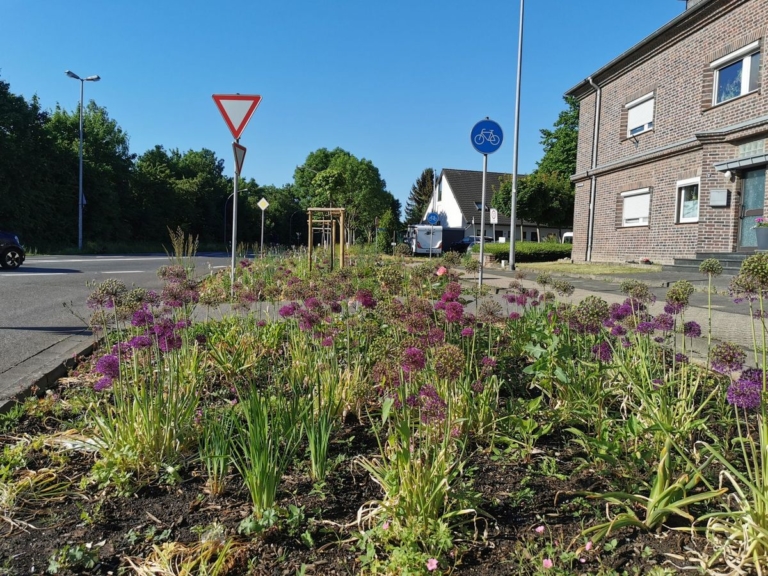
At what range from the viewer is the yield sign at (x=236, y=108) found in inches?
241

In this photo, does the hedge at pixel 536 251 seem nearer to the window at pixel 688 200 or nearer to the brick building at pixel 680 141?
the brick building at pixel 680 141

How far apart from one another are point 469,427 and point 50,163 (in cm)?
→ 3692

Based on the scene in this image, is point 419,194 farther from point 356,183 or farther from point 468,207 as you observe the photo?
point 468,207

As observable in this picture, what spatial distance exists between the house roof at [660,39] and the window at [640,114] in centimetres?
126

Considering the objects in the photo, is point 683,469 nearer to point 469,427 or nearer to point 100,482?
point 469,427

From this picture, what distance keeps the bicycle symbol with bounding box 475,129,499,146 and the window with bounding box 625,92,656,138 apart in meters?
11.0

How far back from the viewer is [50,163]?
32.0 metres

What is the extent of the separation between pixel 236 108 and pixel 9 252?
476 inches

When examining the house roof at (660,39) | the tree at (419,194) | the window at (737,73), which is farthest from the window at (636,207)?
the tree at (419,194)

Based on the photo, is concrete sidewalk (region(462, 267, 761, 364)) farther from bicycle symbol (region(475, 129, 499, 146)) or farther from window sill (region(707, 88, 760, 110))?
window sill (region(707, 88, 760, 110))

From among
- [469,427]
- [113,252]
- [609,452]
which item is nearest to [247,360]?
→ [469,427]

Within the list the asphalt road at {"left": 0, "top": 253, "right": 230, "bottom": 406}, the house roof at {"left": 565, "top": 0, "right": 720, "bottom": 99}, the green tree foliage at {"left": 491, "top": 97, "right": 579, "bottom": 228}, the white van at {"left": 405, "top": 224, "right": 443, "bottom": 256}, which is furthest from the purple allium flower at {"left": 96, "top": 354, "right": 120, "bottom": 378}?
the white van at {"left": 405, "top": 224, "right": 443, "bottom": 256}

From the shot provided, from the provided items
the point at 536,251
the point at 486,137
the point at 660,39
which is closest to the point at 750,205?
the point at 660,39

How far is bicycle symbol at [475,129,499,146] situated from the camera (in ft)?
26.5
